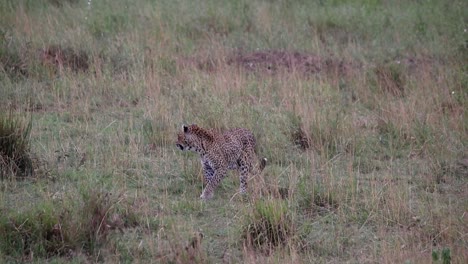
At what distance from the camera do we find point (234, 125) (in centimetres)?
948

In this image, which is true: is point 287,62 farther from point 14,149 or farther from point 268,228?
point 268,228

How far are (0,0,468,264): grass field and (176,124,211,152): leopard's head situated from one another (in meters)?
0.37

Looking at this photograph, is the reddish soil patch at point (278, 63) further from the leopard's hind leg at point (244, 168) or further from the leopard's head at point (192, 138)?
the leopard's head at point (192, 138)

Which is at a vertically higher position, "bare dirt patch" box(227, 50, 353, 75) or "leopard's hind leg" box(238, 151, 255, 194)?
"bare dirt patch" box(227, 50, 353, 75)

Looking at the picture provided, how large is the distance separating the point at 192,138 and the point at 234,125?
59.5 inches

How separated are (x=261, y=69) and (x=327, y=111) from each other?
2271 millimetres

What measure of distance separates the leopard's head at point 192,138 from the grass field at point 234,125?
37cm

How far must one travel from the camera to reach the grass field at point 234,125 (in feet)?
21.6

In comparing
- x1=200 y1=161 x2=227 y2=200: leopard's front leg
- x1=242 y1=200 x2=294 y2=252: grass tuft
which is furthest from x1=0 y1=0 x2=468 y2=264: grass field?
x1=200 y1=161 x2=227 y2=200: leopard's front leg

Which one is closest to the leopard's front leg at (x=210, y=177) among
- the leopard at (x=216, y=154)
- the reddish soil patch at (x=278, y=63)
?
the leopard at (x=216, y=154)

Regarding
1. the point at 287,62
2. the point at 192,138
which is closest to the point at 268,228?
the point at 192,138

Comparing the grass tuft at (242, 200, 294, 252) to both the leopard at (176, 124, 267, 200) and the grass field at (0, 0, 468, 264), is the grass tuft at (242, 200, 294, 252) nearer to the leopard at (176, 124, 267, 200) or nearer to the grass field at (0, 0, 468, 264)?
the grass field at (0, 0, 468, 264)

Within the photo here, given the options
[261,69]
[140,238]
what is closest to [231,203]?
[140,238]

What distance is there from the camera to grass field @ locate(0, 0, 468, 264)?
6.58 metres
